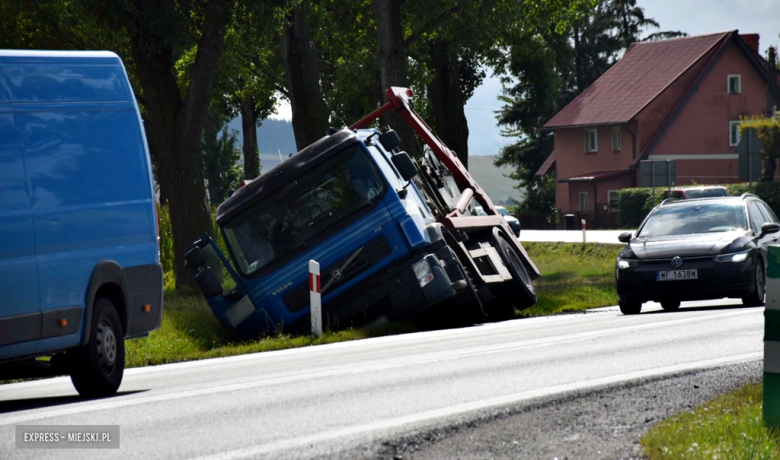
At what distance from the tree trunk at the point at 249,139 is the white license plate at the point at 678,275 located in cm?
3341

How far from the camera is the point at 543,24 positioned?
38.9 metres

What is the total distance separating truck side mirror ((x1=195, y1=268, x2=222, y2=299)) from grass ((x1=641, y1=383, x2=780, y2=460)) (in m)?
8.94

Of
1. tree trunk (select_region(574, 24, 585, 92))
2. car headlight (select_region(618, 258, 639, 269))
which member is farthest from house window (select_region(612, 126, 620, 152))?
car headlight (select_region(618, 258, 639, 269))

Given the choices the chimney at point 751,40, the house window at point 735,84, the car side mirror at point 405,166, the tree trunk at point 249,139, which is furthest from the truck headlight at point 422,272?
the chimney at point 751,40

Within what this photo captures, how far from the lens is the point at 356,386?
10.0m

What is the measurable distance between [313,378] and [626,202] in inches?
2140

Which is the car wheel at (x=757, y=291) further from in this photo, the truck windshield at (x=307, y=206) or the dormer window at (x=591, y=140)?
the dormer window at (x=591, y=140)

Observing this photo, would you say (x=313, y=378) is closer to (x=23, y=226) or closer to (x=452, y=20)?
(x=23, y=226)

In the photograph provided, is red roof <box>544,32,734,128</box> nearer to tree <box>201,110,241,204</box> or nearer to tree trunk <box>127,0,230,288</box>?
tree <box>201,110,241,204</box>

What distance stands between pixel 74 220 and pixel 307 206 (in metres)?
6.14

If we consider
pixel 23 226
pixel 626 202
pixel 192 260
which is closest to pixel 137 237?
pixel 23 226

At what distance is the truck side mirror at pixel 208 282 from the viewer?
1625cm

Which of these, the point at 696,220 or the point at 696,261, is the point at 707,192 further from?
the point at 696,261

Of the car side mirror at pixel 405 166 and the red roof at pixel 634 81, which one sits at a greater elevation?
the red roof at pixel 634 81
